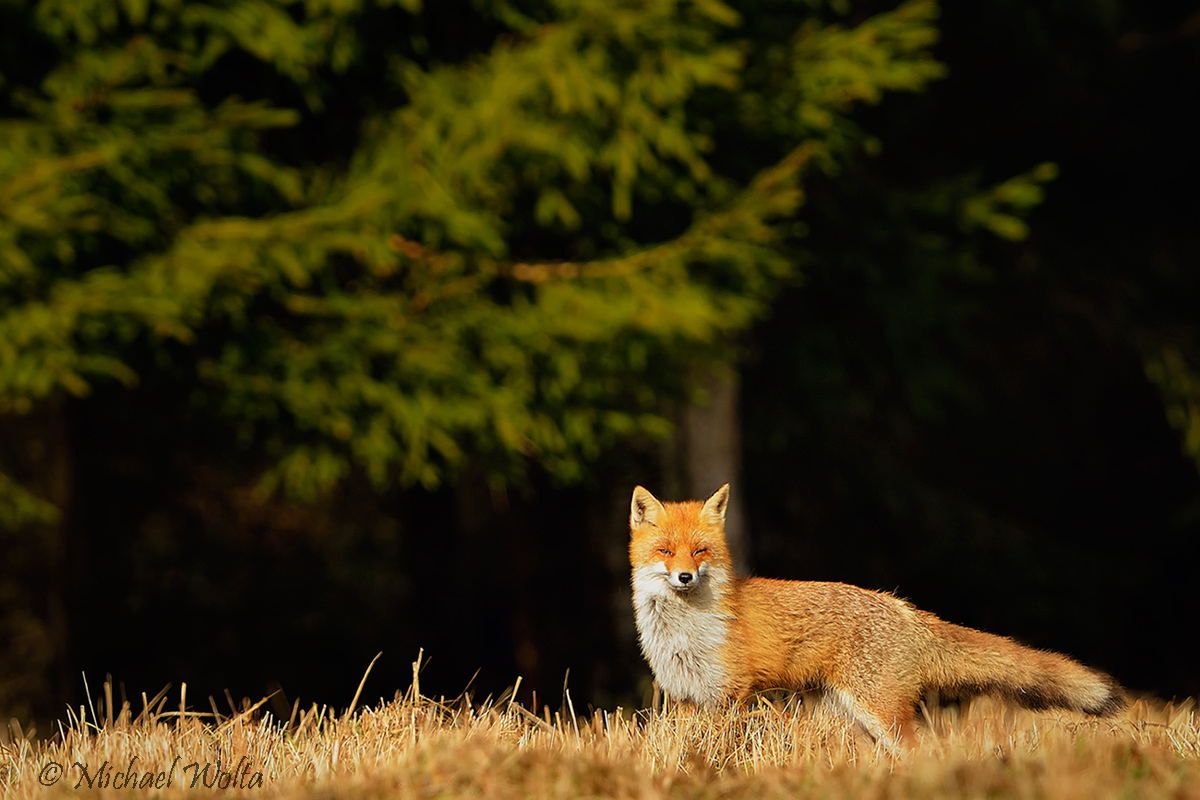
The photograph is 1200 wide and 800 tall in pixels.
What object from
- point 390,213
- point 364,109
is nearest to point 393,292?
point 390,213

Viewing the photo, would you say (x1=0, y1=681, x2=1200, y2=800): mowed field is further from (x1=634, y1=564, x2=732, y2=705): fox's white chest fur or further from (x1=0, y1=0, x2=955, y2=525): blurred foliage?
(x1=0, y1=0, x2=955, y2=525): blurred foliage

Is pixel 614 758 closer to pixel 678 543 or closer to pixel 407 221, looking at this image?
pixel 678 543

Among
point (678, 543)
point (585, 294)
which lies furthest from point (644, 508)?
point (585, 294)

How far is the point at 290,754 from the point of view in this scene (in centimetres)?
317

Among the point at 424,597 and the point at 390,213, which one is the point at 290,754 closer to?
the point at 390,213

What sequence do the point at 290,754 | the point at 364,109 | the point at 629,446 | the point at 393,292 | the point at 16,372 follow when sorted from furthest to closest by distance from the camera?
the point at 629,446 < the point at 364,109 < the point at 393,292 < the point at 16,372 < the point at 290,754

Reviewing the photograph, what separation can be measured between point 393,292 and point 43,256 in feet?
7.15

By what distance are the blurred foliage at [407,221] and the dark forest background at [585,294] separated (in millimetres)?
31

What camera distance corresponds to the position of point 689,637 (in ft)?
10.9

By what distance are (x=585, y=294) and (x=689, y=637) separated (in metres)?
3.72

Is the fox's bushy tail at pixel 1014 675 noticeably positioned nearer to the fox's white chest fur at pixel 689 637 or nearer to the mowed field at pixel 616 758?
the mowed field at pixel 616 758

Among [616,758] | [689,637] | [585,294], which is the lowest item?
[616,758]

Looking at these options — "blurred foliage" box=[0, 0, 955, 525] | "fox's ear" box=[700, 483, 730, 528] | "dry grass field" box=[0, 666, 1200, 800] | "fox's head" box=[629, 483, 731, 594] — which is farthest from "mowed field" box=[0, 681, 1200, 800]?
"blurred foliage" box=[0, 0, 955, 525]

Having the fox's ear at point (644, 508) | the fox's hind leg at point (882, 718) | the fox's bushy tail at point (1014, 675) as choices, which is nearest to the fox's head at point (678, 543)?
the fox's ear at point (644, 508)
